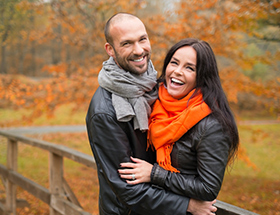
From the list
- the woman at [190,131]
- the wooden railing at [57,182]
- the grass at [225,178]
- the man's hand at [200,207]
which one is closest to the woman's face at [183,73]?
the woman at [190,131]

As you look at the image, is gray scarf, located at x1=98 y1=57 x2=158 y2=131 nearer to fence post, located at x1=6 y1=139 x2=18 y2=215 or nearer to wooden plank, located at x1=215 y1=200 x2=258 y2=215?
wooden plank, located at x1=215 y1=200 x2=258 y2=215

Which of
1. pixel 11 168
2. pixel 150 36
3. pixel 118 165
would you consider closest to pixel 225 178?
pixel 150 36

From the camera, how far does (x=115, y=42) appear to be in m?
1.71

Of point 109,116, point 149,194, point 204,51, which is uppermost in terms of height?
point 204,51

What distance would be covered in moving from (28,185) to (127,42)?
2.67 meters

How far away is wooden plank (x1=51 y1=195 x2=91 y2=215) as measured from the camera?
8.86 feet

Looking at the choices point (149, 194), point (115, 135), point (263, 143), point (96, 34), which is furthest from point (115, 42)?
point (263, 143)

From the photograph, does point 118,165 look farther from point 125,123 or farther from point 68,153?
point 68,153

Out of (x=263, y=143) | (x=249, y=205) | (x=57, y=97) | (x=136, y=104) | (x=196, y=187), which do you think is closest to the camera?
(x=196, y=187)

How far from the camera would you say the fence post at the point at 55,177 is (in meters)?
3.10

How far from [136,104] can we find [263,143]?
13.6 m

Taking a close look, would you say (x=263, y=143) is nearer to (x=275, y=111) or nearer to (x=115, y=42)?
(x=275, y=111)

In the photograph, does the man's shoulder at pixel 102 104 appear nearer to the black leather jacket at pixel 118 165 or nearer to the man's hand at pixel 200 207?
the black leather jacket at pixel 118 165

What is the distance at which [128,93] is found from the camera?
1.61 m
